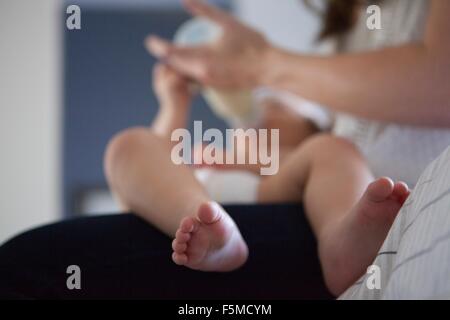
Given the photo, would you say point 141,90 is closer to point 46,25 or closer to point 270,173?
point 46,25

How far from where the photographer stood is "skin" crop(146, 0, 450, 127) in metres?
0.57

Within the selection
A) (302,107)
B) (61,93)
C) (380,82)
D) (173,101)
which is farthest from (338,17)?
(61,93)

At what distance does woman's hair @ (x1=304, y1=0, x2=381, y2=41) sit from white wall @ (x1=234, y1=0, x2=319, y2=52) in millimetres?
325

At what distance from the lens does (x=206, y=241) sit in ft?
1.56

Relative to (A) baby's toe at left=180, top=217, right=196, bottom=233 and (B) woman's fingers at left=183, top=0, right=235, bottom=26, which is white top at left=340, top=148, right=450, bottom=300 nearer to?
(A) baby's toe at left=180, top=217, right=196, bottom=233

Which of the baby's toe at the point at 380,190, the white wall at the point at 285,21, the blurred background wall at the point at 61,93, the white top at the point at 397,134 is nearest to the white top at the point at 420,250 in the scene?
the baby's toe at the point at 380,190

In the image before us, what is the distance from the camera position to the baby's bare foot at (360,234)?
0.45m

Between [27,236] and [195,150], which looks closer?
[27,236]

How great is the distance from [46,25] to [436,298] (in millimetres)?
1706

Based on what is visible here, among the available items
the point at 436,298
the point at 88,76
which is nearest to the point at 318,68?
the point at 436,298

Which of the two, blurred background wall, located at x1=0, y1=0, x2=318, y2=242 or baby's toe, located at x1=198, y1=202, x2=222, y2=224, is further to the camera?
blurred background wall, located at x1=0, y1=0, x2=318, y2=242

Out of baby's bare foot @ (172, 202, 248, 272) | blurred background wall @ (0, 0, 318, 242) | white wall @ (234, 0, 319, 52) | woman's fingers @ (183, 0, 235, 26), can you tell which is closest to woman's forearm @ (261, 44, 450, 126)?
woman's fingers @ (183, 0, 235, 26)

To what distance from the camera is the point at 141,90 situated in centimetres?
171

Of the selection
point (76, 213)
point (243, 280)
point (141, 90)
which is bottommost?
point (76, 213)
